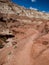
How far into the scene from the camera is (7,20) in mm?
54250

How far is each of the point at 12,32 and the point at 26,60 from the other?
23.7 meters

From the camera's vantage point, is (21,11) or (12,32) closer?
(12,32)

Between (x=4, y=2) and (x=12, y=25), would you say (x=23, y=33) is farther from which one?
(x=4, y=2)

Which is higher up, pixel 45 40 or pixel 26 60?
pixel 45 40

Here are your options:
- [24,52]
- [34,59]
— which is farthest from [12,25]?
[34,59]

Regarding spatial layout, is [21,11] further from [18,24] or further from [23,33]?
[23,33]

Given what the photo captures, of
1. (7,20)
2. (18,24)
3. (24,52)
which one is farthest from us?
(7,20)

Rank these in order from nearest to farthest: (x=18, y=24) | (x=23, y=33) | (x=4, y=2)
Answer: (x=23, y=33), (x=18, y=24), (x=4, y=2)

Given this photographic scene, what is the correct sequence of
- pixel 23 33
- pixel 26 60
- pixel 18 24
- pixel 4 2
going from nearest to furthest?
pixel 26 60 < pixel 23 33 < pixel 18 24 < pixel 4 2

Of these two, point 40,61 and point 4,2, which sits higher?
point 4,2

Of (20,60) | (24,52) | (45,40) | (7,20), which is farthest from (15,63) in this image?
(7,20)

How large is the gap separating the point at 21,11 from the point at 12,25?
3050 cm

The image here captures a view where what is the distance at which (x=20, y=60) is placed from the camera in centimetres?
2220

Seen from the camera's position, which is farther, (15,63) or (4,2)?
(4,2)
